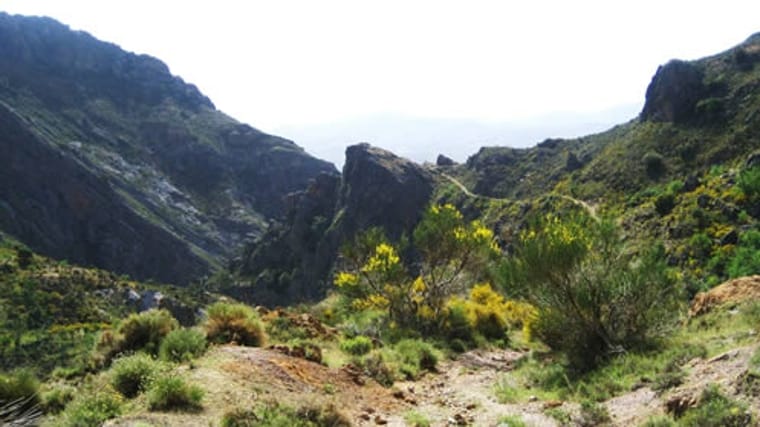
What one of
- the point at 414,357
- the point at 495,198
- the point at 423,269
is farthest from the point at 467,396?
the point at 495,198

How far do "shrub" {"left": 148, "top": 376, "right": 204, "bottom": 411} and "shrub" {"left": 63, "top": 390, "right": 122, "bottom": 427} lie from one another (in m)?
0.57

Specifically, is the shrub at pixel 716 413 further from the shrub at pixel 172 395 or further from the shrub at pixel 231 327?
the shrub at pixel 231 327

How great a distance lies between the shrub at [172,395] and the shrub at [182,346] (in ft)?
9.17

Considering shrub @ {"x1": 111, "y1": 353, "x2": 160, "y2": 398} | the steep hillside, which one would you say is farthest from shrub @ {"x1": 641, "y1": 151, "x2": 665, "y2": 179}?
shrub @ {"x1": 111, "y1": 353, "x2": 160, "y2": 398}

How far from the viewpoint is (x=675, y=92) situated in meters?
69.6

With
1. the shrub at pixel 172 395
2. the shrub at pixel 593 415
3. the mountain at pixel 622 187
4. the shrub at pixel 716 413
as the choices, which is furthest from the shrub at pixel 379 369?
the mountain at pixel 622 187

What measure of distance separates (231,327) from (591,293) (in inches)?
383

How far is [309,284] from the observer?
326 feet

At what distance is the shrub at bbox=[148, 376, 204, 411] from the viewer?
31.6 feet

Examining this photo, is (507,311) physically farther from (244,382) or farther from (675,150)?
(675,150)

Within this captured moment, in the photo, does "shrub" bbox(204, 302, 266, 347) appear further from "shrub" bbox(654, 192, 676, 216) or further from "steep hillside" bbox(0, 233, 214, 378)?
"shrub" bbox(654, 192, 676, 216)

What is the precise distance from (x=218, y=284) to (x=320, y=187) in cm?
2753

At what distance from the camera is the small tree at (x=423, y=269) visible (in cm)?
2461

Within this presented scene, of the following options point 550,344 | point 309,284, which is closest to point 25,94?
point 309,284
